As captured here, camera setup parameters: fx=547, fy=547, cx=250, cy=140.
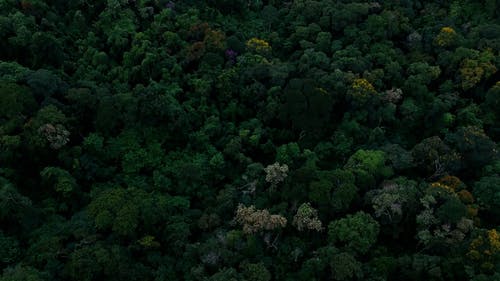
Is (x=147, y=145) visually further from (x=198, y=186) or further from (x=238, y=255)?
(x=238, y=255)

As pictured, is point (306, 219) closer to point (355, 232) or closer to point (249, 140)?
point (355, 232)

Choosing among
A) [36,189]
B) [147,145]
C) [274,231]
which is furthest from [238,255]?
[36,189]

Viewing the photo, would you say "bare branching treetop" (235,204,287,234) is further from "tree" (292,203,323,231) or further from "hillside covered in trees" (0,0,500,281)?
"tree" (292,203,323,231)

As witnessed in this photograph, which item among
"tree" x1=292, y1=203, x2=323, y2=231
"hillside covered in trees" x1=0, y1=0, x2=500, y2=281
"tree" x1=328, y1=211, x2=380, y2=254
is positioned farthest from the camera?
"tree" x1=292, y1=203, x2=323, y2=231

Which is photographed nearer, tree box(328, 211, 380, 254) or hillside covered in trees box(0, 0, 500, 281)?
hillside covered in trees box(0, 0, 500, 281)

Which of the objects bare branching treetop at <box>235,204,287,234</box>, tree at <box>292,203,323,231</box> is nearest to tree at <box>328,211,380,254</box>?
tree at <box>292,203,323,231</box>

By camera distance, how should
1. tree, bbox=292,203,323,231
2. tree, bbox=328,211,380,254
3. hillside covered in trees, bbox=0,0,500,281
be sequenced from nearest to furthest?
hillside covered in trees, bbox=0,0,500,281
tree, bbox=328,211,380,254
tree, bbox=292,203,323,231

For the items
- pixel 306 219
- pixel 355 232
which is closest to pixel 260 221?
pixel 306 219

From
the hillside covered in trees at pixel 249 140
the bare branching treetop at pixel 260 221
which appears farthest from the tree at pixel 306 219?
the bare branching treetop at pixel 260 221

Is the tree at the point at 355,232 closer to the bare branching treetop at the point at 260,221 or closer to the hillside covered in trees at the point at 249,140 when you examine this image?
the hillside covered in trees at the point at 249,140
